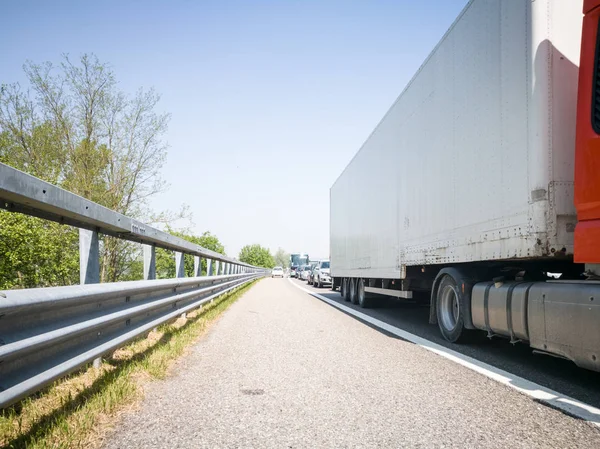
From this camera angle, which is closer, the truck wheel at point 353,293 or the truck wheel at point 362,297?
the truck wheel at point 362,297

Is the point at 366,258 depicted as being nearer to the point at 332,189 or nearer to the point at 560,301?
the point at 332,189

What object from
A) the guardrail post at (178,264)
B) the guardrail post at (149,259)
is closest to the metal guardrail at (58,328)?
the guardrail post at (149,259)

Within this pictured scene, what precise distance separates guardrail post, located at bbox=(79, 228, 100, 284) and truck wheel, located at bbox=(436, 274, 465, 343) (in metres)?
4.73

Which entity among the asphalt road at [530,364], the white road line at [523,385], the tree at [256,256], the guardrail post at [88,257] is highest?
the tree at [256,256]

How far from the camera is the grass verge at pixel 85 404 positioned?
8.95 feet

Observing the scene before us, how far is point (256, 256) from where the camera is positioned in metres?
173

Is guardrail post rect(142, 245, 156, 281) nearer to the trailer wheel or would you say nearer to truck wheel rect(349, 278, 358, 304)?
truck wheel rect(349, 278, 358, 304)

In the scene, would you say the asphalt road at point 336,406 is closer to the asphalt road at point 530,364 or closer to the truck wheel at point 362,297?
the asphalt road at point 530,364

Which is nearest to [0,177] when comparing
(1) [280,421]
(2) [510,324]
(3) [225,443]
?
(3) [225,443]

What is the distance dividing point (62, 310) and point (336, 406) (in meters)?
2.12

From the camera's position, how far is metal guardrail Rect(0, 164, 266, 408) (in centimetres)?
244

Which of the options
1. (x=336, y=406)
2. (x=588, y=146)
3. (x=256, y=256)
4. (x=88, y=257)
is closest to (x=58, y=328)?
(x=88, y=257)

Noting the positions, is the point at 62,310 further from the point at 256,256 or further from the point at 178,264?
the point at 256,256

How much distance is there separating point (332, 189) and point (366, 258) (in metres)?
6.63
